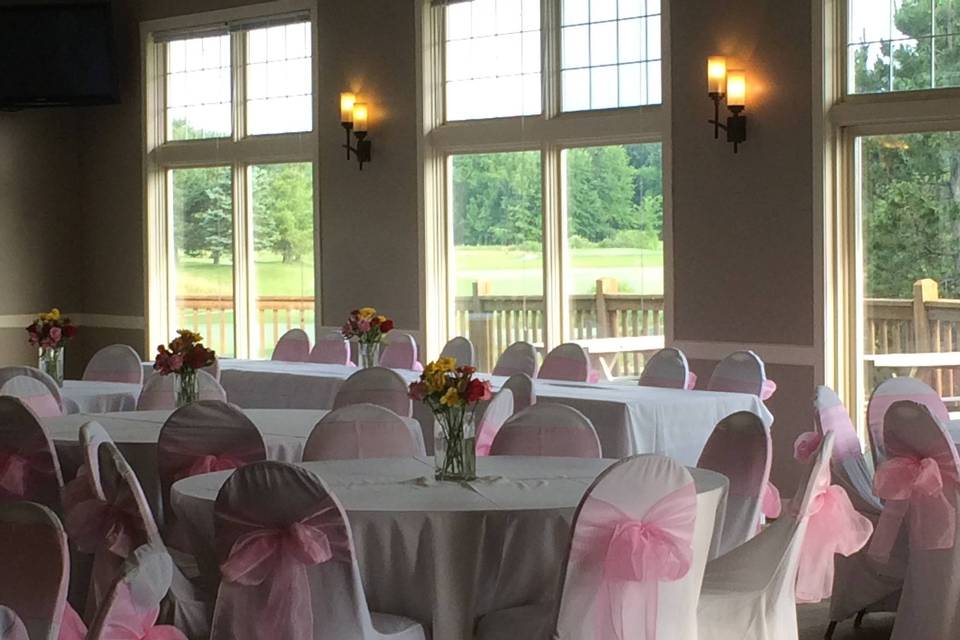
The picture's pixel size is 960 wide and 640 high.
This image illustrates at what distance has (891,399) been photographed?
235 inches

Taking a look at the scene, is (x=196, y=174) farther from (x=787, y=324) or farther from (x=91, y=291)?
(x=787, y=324)

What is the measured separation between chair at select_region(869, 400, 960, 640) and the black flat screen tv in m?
8.56

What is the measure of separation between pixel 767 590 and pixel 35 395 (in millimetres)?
3935

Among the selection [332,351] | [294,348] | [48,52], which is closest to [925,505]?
[332,351]

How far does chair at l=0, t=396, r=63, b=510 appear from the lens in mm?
5227

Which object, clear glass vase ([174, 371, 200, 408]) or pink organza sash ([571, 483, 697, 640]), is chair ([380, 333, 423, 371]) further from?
pink organza sash ([571, 483, 697, 640])

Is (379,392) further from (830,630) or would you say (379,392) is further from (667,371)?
(830,630)

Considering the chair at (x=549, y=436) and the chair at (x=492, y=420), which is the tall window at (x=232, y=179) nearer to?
the chair at (x=492, y=420)

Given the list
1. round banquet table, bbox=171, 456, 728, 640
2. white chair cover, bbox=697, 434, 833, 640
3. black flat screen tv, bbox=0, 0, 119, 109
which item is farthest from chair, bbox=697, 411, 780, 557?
black flat screen tv, bbox=0, 0, 119, 109

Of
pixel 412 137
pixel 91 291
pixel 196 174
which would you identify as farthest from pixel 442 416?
pixel 91 291

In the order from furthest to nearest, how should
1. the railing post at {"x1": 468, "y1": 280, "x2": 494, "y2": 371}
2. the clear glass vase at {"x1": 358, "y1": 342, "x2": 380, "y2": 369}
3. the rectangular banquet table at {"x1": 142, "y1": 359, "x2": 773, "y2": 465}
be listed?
the railing post at {"x1": 468, "y1": 280, "x2": 494, "y2": 371} < the clear glass vase at {"x1": 358, "y1": 342, "x2": 380, "y2": 369} < the rectangular banquet table at {"x1": 142, "y1": 359, "x2": 773, "y2": 465}

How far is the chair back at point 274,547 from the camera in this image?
3520 mm

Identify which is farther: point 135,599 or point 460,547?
point 460,547

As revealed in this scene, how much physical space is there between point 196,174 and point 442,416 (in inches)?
325
